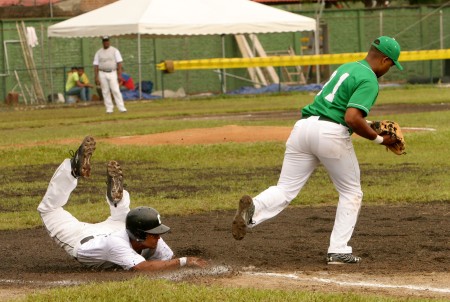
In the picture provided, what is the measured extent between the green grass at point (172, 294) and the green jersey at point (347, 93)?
1.90 meters

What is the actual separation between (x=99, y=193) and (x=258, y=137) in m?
6.36

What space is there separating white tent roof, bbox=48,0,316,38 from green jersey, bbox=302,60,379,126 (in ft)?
83.9

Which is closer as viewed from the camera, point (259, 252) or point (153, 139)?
point (259, 252)

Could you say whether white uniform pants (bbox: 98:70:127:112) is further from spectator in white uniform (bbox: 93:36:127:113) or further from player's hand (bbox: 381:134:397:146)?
player's hand (bbox: 381:134:397:146)

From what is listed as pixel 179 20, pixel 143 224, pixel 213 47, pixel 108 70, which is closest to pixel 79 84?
pixel 179 20

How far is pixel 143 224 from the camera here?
28.3 feet

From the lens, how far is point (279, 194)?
943 cm

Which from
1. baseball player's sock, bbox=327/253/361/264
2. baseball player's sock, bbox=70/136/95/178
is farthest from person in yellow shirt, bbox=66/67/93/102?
baseball player's sock, bbox=327/253/361/264

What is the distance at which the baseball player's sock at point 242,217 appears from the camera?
30.1ft

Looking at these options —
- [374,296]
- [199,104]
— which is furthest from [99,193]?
[199,104]

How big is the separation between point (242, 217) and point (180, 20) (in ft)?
88.2

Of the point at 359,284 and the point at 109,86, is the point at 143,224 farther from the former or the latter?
the point at 109,86

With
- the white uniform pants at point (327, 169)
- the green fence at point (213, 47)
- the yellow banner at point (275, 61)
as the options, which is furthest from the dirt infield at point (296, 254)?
the green fence at point (213, 47)

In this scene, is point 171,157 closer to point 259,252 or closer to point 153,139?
point 153,139
